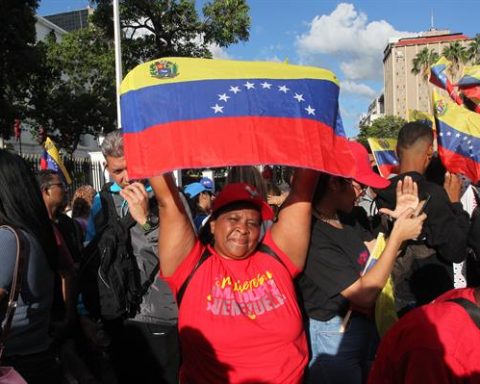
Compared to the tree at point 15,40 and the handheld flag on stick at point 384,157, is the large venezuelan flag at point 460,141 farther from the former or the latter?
the tree at point 15,40

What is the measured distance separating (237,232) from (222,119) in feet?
1.81

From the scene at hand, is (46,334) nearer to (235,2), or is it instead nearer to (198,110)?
(198,110)

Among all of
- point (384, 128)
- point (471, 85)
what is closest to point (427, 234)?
point (471, 85)

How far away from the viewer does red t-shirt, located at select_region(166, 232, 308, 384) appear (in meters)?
2.26

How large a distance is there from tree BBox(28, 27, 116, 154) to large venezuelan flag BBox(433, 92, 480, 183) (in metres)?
19.1

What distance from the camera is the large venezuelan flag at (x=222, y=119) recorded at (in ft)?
6.79

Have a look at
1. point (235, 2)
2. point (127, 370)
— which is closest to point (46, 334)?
point (127, 370)

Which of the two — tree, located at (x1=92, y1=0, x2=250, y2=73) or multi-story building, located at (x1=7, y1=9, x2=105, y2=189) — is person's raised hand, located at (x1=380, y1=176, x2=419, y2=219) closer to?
multi-story building, located at (x1=7, y1=9, x2=105, y2=189)

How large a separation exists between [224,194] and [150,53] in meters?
19.4

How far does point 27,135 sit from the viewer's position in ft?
143

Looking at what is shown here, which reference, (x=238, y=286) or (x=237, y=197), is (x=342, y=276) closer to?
(x=238, y=286)

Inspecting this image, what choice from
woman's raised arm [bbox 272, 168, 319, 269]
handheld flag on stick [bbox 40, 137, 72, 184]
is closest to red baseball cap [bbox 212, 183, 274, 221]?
woman's raised arm [bbox 272, 168, 319, 269]

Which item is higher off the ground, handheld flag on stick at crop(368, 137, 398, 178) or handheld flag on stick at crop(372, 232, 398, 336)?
handheld flag on stick at crop(368, 137, 398, 178)

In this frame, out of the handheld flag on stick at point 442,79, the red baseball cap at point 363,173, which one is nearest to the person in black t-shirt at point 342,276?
the red baseball cap at point 363,173
